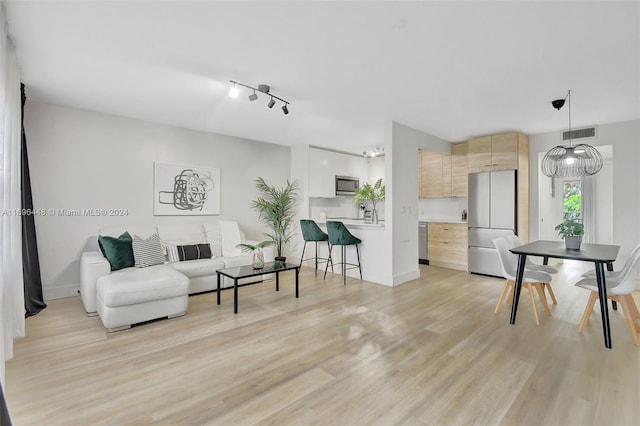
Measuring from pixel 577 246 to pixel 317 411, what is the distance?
10.5ft

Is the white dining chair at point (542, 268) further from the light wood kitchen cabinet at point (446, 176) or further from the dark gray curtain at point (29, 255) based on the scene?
the dark gray curtain at point (29, 255)

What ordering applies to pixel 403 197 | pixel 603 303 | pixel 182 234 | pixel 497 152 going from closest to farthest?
pixel 603 303, pixel 182 234, pixel 403 197, pixel 497 152

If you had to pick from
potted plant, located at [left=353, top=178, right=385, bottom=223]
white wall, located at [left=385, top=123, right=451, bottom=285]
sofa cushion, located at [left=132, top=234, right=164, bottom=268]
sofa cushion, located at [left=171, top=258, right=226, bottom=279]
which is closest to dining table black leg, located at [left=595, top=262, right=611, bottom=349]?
white wall, located at [left=385, top=123, right=451, bottom=285]

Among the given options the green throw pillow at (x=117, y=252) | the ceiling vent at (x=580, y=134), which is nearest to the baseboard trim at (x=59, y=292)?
the green throw pillow at (x=117, y=252)

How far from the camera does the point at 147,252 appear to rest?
3.96m

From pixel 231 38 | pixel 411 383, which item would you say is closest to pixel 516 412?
pixel 411 383

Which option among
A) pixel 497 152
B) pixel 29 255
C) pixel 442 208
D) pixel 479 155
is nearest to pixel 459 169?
pixel 479 155

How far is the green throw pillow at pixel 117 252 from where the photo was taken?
3.60 m

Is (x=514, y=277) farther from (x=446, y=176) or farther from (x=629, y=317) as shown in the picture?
(x=446, y=176)

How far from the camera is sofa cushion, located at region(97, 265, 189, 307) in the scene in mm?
2904

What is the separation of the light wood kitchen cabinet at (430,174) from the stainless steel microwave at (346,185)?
4.86ft

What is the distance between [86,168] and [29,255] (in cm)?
127

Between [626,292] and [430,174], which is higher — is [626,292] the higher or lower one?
the lower one

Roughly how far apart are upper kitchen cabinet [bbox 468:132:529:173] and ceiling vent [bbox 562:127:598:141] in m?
0.54
